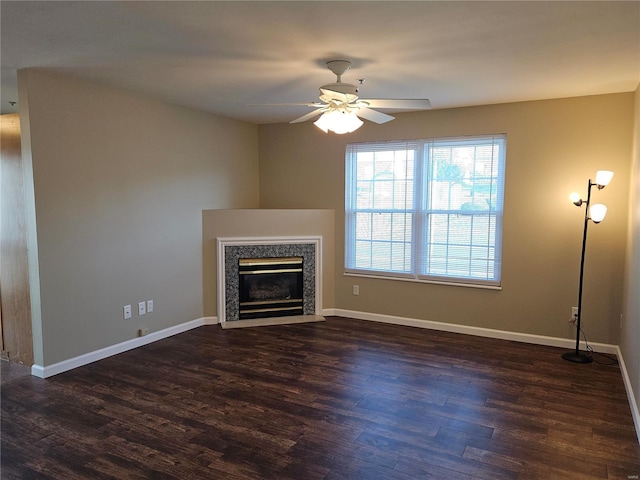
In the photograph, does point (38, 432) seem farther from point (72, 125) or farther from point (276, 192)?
point (276, 192)

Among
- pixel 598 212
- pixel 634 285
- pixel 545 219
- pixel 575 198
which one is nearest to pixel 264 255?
pixel 545 219

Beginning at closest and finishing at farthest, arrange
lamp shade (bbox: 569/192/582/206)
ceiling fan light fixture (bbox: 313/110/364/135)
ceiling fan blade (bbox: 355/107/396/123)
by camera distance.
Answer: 1. ceiling fan light fixture (bbox: 313/110/364/135)
2. ceiling fan blade (bbox: 355/107/396/123)
3. lamp shade (bbox: 569/192/582/206)

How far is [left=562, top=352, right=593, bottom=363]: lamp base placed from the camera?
3951 millimetres

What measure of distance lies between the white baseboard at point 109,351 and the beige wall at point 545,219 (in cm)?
234

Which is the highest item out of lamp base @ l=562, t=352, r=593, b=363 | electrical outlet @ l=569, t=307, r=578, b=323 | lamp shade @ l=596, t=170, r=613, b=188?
lamp shade @ l=596, t=170, r=613, b=188

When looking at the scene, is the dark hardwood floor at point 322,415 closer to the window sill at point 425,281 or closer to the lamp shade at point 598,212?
the window sill at point 425,281

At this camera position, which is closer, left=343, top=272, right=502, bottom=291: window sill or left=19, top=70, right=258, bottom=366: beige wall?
left=19, top=70, right=258, bottom=366: beige wall

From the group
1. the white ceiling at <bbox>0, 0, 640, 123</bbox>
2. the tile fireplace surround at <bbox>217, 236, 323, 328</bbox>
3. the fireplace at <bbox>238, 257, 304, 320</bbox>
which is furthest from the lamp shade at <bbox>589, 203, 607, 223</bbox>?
the fireplace at <bbox>238, 257, 304, 320</bbox>

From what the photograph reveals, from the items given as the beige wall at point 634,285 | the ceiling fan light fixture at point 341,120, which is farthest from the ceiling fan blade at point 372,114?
the beige wall at point 634,285

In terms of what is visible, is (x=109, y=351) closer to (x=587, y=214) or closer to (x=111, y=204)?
(x=111, y=204)

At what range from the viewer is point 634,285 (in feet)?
10.7

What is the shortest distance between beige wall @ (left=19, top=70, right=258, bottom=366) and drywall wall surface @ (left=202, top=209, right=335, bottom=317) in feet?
0.38

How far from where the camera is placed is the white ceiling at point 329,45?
7.39 ft

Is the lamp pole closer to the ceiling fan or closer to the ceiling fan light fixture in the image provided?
the ceiling fan
